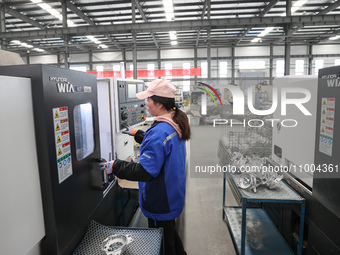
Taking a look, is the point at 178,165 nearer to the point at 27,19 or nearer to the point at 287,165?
the point at 287,165

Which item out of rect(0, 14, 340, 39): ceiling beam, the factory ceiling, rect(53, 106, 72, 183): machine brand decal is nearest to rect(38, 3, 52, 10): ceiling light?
the factory ceiling

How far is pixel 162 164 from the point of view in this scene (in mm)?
1519

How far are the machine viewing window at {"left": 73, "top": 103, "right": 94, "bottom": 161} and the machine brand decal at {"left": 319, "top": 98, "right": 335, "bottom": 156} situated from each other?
138 centimetres

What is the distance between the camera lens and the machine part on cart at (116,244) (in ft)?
3.94

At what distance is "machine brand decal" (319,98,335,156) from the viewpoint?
1.30 meters

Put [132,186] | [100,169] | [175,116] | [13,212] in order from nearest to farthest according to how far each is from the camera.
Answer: [13,212], [100,169], [175,116], [132,186]

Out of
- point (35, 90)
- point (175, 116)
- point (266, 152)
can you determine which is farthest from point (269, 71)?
point (35, 90)

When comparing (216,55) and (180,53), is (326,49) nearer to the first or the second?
(216,55)

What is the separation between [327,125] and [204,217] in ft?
7.05

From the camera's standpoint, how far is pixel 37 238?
3.37 feet

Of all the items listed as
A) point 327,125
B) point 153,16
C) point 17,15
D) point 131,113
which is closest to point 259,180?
point 327,125

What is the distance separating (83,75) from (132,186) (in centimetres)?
132

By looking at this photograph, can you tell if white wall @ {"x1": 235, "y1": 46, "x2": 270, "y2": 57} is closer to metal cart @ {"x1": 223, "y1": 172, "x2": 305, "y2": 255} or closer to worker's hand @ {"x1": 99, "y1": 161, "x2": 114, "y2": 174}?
metal cart @ {"x1": 223, "y1": 172, "x2": 305, "y2": 255}

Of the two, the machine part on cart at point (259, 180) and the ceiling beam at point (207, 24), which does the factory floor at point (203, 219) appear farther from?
the ceiling beam at point (207, 24)
